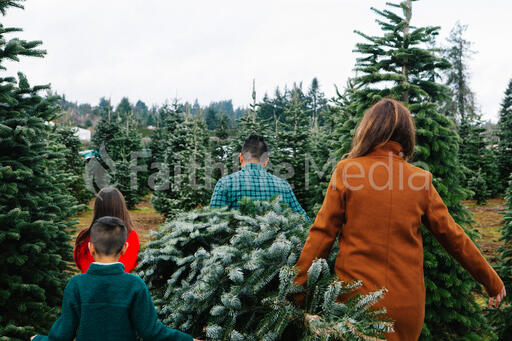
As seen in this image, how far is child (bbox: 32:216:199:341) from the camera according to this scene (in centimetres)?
194

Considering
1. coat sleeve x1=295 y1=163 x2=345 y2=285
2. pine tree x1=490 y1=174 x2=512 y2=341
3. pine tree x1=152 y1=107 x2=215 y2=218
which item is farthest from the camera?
pine tree x1=152 y1=107 x2=215 y2=218

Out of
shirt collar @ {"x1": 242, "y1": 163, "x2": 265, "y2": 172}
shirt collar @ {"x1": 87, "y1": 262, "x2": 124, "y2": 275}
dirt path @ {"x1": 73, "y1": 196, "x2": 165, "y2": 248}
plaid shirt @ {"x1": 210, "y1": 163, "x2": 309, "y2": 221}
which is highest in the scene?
shirt collar @ {"x1": 242, "y1": 163, "x2": 265, "y2": 172}

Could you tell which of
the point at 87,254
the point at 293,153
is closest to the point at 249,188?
the point at 87,254

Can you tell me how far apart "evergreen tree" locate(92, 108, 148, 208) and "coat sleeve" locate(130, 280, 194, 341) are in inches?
746

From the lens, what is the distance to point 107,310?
1.94m

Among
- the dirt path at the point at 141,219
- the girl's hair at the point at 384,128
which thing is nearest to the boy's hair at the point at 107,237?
the girl's hair at the point at 384,128

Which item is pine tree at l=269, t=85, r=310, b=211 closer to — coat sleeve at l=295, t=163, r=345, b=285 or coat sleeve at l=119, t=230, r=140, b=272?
coat sleeve at l=119, t=230, r=140, b=272

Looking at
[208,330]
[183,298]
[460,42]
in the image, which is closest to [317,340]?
[208,330]

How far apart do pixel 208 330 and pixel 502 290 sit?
1.96 meters

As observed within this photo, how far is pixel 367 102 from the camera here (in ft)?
17.6

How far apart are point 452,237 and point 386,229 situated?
47 cm

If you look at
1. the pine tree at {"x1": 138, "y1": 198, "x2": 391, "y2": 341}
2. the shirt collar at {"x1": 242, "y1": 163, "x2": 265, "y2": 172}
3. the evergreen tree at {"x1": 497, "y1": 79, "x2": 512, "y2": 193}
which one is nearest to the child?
the pine tree at {"x1": 138, "y1": 198, "x2": 391, "y2": 341}

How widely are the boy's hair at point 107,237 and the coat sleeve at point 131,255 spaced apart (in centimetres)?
130

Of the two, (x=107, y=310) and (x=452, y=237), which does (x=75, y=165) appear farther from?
(x=452, y=237)
